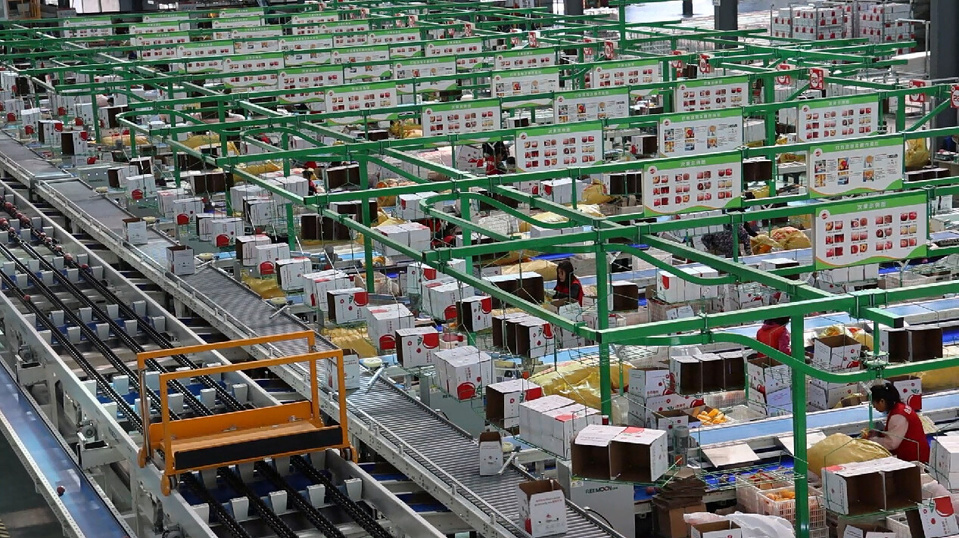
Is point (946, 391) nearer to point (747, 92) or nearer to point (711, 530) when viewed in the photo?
point (711, 530)

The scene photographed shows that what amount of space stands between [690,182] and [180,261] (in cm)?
618

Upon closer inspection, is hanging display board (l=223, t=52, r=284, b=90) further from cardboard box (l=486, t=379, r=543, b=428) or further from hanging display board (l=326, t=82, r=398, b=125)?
cardboard box (l=486, t=379, r=543, b=428)

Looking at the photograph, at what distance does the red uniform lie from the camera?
1084cm

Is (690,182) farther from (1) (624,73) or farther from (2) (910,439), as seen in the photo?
(1) (624,73)

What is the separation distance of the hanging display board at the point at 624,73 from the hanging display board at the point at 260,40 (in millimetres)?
8563

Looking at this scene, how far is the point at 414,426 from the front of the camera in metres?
12.3

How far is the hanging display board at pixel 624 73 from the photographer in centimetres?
2361

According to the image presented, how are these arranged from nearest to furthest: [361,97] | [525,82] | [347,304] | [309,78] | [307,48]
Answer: [347,304] < [361,97] < [525,82] < [309,78] < [307,48]

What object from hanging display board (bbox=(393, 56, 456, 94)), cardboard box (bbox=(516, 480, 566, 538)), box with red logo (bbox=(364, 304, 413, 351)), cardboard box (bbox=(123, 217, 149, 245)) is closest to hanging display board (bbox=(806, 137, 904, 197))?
box with red logo (bbox=(364, 304, 413, 351))

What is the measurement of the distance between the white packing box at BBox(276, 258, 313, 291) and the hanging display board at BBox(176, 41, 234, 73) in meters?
12.4

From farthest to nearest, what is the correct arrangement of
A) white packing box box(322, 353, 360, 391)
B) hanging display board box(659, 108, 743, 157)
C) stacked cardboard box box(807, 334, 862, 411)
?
1. hanging display board box(659, 108, 743, 157)
2. white packing box box(322, 353, 360, 391)
3. stacked cardboard box box(807, 334, 862, 411)

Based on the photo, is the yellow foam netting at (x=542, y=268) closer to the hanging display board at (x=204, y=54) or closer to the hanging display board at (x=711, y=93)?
the hanging display board at (x=711, y=93)

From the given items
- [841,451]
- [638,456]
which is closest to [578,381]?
[841,451]

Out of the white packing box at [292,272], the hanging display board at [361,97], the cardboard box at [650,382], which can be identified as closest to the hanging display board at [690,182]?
the white packing box at [292,272]
